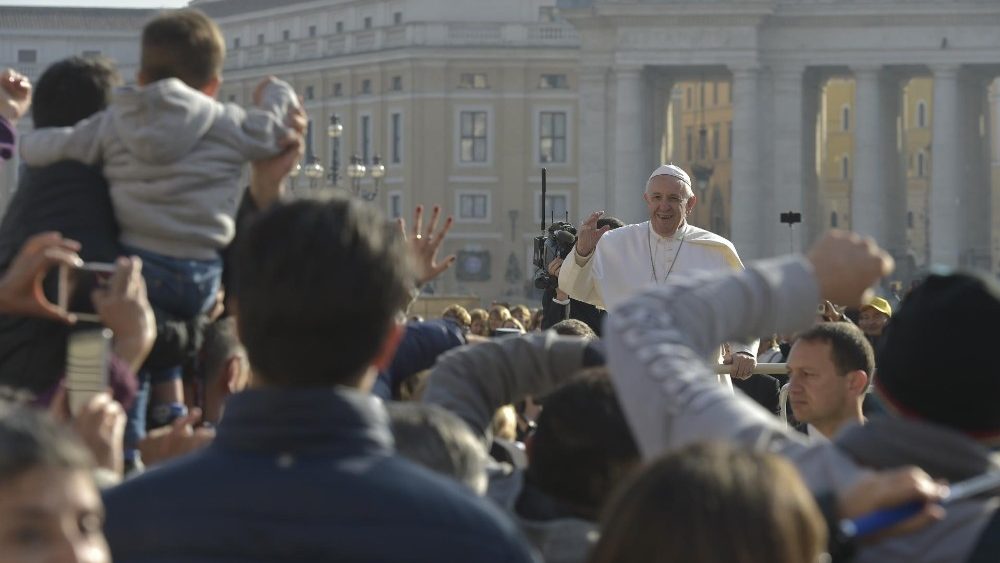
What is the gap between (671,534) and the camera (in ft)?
10.3

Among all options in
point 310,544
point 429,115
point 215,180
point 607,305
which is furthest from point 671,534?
point 429,115

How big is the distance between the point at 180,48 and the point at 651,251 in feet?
18.2

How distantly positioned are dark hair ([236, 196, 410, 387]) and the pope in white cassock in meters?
6.89

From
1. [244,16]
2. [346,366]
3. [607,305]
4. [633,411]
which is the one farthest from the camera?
[244,16]

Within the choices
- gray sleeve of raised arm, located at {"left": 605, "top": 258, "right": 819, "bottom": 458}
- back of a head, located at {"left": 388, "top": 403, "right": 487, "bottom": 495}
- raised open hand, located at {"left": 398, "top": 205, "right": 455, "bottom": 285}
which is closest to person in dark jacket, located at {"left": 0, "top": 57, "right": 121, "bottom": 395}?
raised open hand, located at {"left": 398, "top": 205, "right": 455, "bottom": 285}

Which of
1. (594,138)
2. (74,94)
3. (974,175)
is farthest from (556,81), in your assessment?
(74,94)

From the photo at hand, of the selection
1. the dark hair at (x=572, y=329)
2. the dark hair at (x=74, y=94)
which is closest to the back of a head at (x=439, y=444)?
the dark hair at (x=74, y=94)

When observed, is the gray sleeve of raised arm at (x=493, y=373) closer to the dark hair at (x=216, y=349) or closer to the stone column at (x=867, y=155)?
the dark hair at (x=216, y=349)

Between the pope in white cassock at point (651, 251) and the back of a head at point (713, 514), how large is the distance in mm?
7103

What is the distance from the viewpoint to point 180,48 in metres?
5.23

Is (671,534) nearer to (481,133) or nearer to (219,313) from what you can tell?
(219,313)

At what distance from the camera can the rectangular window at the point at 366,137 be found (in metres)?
90.0

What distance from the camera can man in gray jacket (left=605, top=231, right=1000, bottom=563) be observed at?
366 cm

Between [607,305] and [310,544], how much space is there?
7.19m
